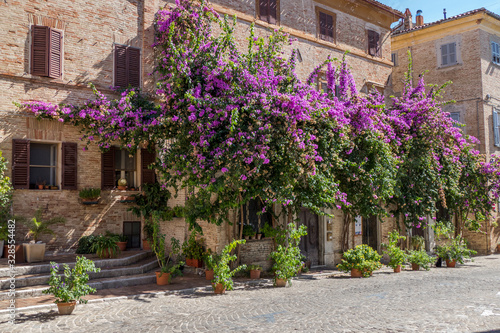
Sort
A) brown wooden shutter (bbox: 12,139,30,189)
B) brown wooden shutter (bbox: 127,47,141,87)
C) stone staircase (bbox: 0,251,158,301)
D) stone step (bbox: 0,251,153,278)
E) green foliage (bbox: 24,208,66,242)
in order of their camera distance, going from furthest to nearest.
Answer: brown wooden shutter (bbox: 127,47,141,87)
brown wooden shutter (bbox: 12,139,30,189)
green foliage (bbox: 24,208,66,242)
stone step (bbox: 0,251,153,278)
stone staircase (bbox: 0,251,158,301)

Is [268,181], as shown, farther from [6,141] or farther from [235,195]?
[6,141]

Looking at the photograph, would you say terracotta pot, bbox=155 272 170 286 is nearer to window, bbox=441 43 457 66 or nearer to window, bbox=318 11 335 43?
window, bbox=318 11 335 43

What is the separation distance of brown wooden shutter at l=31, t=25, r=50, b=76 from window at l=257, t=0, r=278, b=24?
8.56 m

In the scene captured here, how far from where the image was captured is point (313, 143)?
12.3 m

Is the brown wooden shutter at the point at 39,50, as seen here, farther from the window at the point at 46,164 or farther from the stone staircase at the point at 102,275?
the stone staircase at the point at 102,275

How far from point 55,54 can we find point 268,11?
29.0 feet

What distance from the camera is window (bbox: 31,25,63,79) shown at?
42.2ft

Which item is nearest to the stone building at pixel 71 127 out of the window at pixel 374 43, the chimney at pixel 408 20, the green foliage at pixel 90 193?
the green foliage at pixel 90 193

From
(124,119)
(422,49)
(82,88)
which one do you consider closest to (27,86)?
(82,88)

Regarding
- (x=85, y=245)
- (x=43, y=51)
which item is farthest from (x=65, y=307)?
(x=43, y=51)

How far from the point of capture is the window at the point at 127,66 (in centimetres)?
1446

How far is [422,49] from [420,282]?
55.3 feet

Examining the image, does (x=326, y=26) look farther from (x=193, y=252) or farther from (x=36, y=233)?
(x=36, y=233)

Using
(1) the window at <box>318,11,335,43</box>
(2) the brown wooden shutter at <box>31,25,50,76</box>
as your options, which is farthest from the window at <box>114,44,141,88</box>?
(1) the window at <box>318,11,335,43</box>
